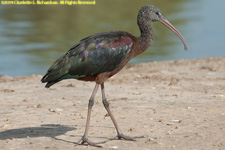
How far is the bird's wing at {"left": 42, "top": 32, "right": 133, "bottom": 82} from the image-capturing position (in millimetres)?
7859

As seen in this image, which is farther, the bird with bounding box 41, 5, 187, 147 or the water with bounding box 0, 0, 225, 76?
the water with bounding box 0, 0, 225, 76

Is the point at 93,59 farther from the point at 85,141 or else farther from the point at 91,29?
the point at 91,29

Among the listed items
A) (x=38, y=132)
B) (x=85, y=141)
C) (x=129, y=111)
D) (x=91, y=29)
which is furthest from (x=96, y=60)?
(x=91, y=29)

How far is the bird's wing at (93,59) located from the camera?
7.86m

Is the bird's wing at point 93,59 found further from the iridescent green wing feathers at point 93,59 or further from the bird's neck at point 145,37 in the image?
the bird's neck at point 145,37

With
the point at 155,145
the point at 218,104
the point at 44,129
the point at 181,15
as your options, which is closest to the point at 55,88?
the point at 44,129

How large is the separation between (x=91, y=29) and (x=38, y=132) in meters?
13.1

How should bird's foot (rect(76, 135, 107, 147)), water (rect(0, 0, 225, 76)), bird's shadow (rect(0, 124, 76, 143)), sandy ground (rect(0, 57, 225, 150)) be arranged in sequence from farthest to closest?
water (rect(0, 0, 225, 76)), bird's shadow (rect(0, 124, 76, 143)), sandy ground (rect(0, 57, 225, 150)), bird's foot (rect(76, 135, 107, 147))

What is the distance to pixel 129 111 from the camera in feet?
31.1

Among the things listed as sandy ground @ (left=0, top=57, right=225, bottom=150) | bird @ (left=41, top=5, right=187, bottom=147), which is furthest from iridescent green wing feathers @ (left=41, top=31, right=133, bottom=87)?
sandy ground @ (left=0, top=57, right=225, bottom=150)

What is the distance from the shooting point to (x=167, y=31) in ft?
69.4

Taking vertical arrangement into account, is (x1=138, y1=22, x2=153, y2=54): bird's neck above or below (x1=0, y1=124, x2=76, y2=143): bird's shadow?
above

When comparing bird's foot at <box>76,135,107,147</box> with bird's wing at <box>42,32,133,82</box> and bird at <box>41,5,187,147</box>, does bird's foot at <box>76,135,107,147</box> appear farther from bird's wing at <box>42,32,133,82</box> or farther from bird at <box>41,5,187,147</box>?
bird's wing at <box>42,32,133,82</box>

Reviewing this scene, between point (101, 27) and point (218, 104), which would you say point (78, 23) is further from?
point (218, 104)
